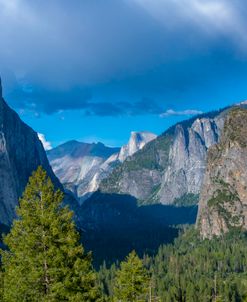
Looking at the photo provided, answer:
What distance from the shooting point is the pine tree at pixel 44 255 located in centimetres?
3416

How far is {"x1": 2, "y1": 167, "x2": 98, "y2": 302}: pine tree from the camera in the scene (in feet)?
112

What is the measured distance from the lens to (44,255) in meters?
34.4

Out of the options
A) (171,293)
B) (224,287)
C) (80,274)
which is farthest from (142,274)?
(224,287)

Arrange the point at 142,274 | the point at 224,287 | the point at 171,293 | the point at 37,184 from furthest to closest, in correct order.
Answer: the point at 224,287, the point at 171,293, the point at 142,274, the point at 37,184

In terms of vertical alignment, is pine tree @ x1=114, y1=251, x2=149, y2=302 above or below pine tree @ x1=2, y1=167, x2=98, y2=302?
below

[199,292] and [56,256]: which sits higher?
[56,256]

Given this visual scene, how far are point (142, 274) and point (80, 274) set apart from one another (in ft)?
106

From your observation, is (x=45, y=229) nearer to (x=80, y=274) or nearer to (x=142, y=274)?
(x=80, y=274)

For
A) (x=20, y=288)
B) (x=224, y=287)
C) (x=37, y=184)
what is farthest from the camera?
(x=224, y=287)

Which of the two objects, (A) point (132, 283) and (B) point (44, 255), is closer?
(B) point (44, 255)

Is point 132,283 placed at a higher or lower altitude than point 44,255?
lower

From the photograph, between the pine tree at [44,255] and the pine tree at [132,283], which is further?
the pine tree at [132,283]

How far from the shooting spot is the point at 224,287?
623ft

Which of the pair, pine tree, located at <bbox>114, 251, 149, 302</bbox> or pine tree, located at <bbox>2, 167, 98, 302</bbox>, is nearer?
pine tree, located at <bbox>2, 167, 98, 302</bbox>
